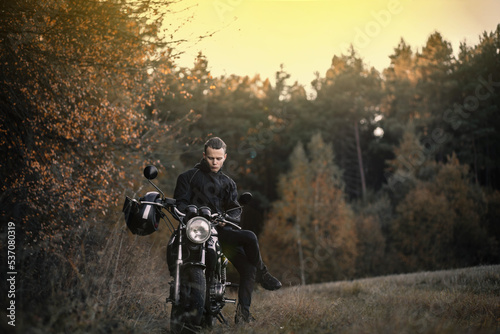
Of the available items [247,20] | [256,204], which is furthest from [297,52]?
[247,20]

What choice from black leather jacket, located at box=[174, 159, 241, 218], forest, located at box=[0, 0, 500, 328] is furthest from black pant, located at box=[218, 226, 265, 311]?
forest, located at box=[0, 0, 500, 328]

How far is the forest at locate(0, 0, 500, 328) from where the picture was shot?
777cm

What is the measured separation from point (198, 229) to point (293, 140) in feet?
129

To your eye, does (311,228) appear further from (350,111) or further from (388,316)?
(388,316)

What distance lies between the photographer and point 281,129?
44.2 meters

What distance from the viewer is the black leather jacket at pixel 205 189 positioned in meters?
5.19

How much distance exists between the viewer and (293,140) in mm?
43406

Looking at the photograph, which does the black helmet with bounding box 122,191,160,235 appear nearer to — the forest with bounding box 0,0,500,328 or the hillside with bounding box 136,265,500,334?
the hillside with bounding box 136,265,500,334

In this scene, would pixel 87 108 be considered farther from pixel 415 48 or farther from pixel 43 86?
pixel 415 48

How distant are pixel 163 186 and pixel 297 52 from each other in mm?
11978

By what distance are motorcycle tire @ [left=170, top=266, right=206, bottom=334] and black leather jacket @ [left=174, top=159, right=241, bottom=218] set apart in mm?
921

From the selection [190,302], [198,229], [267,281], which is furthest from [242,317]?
[198,229]

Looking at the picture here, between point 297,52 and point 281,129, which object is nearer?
point 297,52

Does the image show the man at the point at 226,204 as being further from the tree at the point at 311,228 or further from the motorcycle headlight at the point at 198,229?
the tree at the point at 311,228
